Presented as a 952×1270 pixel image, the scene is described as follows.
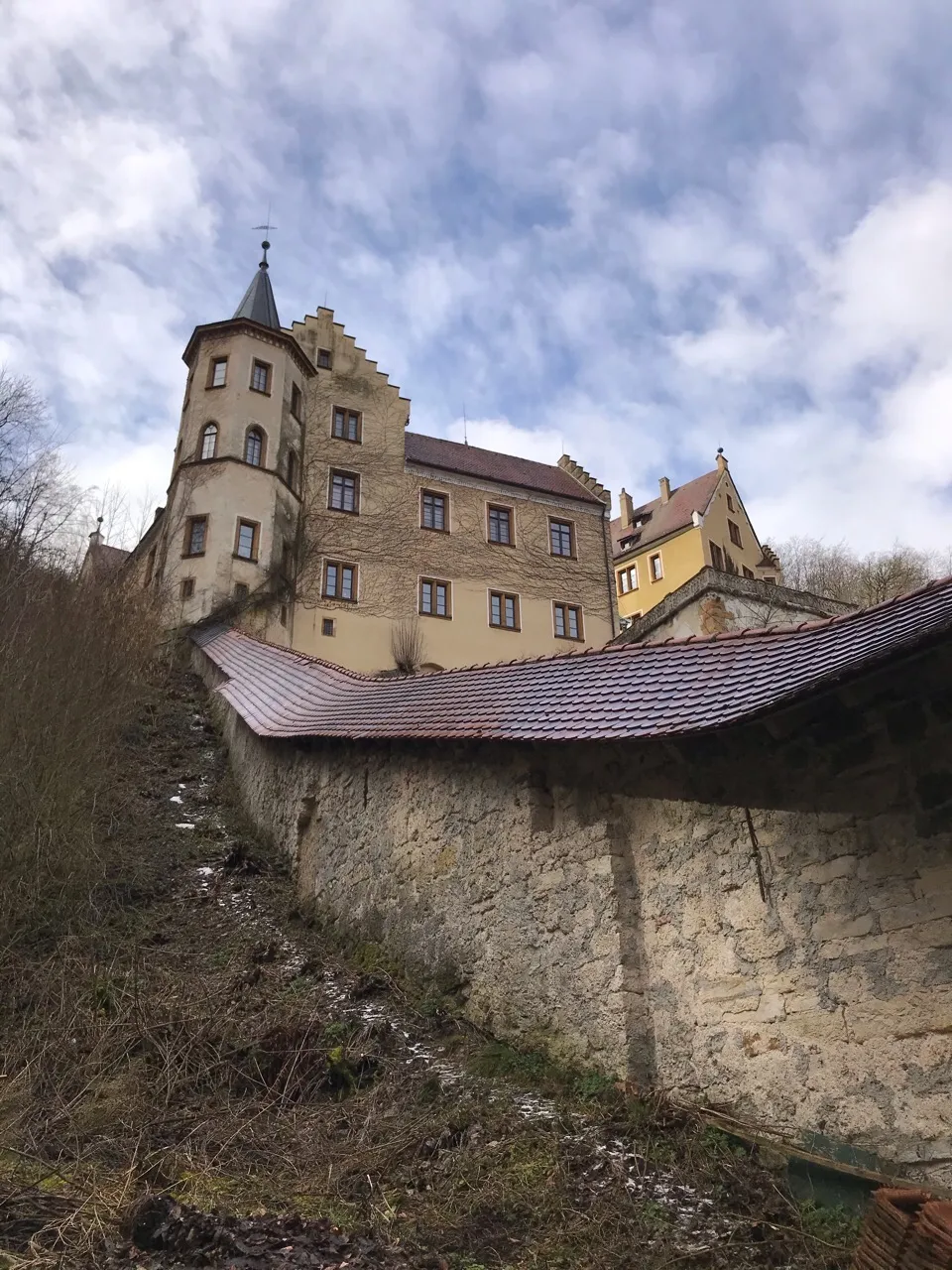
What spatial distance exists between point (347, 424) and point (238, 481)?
→ 485 centimetres

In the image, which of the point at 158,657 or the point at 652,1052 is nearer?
the point at 652,1052

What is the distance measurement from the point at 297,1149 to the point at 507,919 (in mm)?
2435

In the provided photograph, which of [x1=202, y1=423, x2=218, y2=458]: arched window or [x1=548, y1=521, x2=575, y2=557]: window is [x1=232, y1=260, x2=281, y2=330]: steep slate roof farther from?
[x1=548, y1=521, x2=575, y2=557]: window

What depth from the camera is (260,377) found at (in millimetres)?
24562

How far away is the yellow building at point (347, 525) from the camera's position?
74.4 feet

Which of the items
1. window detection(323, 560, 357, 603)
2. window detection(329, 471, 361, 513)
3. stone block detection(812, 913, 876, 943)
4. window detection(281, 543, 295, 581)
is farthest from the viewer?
window detection(329, 471, 361, 513)

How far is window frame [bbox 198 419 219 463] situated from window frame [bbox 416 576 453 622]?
6.43 meters

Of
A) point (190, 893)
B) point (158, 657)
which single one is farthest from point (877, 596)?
point (190, 893)

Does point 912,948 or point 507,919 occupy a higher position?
point 507,919

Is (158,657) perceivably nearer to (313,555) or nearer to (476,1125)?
(313,555)

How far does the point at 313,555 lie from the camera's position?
24.1 metres

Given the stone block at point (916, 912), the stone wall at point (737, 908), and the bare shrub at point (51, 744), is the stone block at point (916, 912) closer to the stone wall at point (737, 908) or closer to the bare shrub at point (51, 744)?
the stone wall at point (737, 908)

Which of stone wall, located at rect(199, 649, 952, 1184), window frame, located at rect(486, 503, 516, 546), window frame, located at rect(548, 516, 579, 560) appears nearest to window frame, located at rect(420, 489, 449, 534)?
window frame, located at rect(486, 503, 516, 546)

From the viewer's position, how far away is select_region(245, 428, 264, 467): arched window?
23.6m
